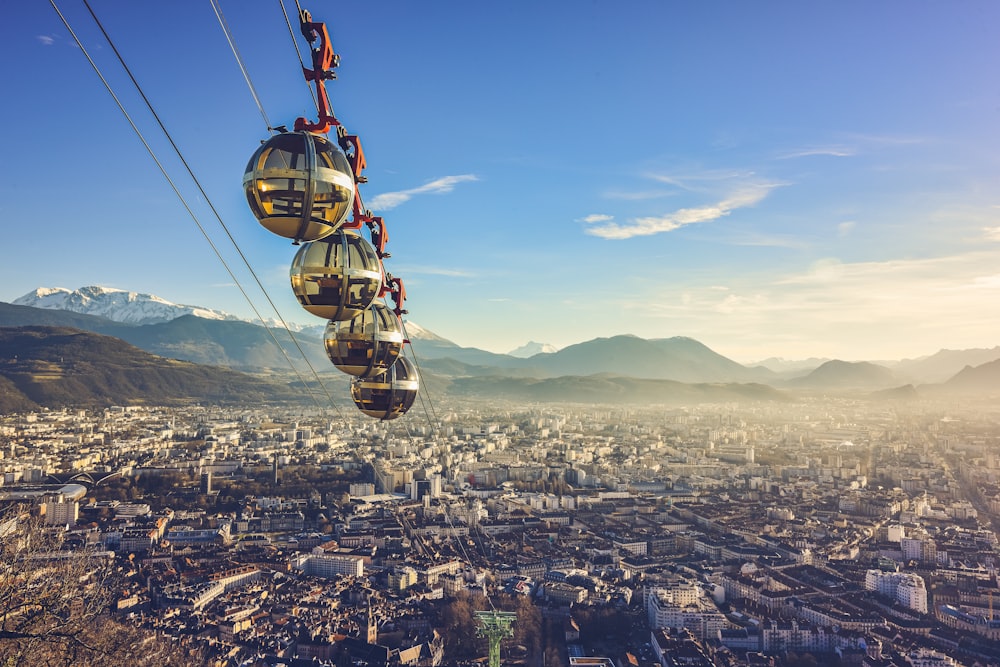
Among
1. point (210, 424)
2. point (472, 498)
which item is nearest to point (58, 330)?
point (210, 424)

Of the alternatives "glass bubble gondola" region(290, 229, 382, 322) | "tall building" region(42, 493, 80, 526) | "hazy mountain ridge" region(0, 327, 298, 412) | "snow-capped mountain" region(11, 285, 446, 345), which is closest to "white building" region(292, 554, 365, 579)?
"tall building" region(42, 493, 80, 526)

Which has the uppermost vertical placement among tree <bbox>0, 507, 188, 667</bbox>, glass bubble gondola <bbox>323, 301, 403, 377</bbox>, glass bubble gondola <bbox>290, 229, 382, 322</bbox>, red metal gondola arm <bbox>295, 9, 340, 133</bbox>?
red metal gondola arm <bbox>295, 9, 340, 133</bbox>

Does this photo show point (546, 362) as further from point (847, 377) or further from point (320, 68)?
point (320, 68)

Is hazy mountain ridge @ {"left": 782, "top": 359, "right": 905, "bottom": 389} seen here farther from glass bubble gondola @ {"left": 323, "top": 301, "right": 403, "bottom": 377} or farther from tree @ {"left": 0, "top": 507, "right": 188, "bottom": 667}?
glass bubble gondola @ {"left": 323, "top": 301, "right": 403, "bottom": 377}

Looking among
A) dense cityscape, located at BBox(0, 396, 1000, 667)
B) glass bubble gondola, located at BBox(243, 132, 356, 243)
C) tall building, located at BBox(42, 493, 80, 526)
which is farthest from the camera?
tall building, located at BBox(42, 493, 80, 526)

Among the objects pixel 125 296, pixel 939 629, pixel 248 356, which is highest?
pixel 125 296

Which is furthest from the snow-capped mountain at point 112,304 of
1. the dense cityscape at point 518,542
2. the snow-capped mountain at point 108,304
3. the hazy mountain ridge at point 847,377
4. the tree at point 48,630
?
the tree at point 48,630

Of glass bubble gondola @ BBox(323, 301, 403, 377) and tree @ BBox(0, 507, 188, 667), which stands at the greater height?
glass bubble gondola @ BBox(323, 301, 403, 377)

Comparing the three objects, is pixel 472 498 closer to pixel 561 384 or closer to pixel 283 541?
pixel 283 541
